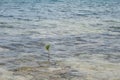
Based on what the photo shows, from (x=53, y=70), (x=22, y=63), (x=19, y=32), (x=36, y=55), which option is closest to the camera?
(x=53, y=70)

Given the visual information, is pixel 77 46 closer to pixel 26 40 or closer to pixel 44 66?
pixel 26 40

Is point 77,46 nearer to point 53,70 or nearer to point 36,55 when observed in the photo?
Result: point 36,55

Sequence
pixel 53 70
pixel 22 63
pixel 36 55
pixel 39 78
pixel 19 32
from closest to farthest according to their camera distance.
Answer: pixel 39 78
pixel 53 70
pixel 22 63
pixel 36 55
pixel 19 32

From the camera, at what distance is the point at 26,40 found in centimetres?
2142

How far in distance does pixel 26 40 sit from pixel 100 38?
5532mm

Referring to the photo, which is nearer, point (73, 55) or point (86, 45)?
point (73, 55)

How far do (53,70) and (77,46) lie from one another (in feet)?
20.3

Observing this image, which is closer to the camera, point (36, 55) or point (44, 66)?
point (44, 66)

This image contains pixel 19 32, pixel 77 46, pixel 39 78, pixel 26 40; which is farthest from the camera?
pixel 19 32

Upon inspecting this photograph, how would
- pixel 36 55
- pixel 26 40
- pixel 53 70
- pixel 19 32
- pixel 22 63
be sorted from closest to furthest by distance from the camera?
1. pixel 53 70
2. pixel 22 63
3. pixel 36 55
4. pixel 26 40
5. pixel 19 32

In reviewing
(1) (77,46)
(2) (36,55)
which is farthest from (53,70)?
(1) (77,46)

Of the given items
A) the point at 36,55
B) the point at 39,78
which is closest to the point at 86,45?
the point at 36,55

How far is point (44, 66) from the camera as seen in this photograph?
48.4ft

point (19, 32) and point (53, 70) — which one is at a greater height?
point (19, 32)
